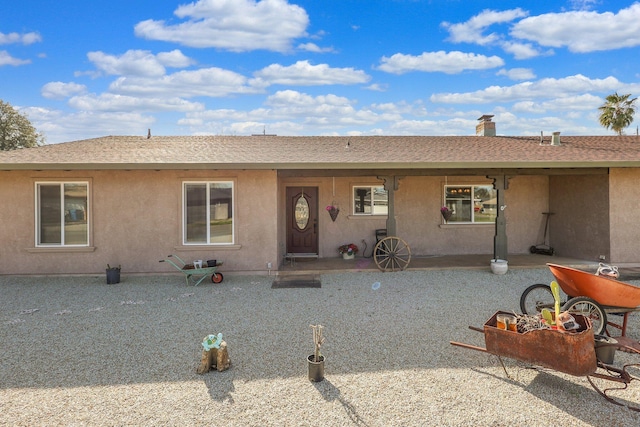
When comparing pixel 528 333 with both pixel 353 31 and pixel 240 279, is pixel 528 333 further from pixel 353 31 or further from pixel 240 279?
pixel 353 31

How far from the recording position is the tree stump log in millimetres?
3932

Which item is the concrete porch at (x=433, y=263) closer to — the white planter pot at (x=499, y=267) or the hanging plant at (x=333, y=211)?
the white planter pot at (x=499, y=267)

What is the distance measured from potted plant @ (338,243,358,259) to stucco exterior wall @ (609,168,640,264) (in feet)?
21.5

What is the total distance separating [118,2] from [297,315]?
10.8m

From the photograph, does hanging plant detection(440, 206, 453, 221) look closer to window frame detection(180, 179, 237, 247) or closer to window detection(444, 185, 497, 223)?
window detection(444, 185, 497, 223)

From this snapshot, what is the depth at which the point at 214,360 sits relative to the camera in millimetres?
4012

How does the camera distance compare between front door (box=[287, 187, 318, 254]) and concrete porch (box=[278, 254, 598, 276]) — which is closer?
concrete porch (box=[278, 254, 598, 276])

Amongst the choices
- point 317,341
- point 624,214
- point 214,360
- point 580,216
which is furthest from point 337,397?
point 580,216

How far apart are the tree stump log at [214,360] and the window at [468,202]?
8.86 m

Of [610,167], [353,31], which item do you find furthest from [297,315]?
[353,31]

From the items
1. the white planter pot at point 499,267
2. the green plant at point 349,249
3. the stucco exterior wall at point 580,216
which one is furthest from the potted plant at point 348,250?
the stucco exterior wall at point 580,216

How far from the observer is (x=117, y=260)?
864 centimetres

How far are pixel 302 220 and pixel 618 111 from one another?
23.1 metres

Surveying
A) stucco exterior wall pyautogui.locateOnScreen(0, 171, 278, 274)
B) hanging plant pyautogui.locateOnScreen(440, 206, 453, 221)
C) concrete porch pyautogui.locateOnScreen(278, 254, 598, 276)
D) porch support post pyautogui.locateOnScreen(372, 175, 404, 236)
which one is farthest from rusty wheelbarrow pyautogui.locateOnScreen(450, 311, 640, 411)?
Answer: hanging plant pyautogui.locateOnScreen(440, 206, 453, 221)
